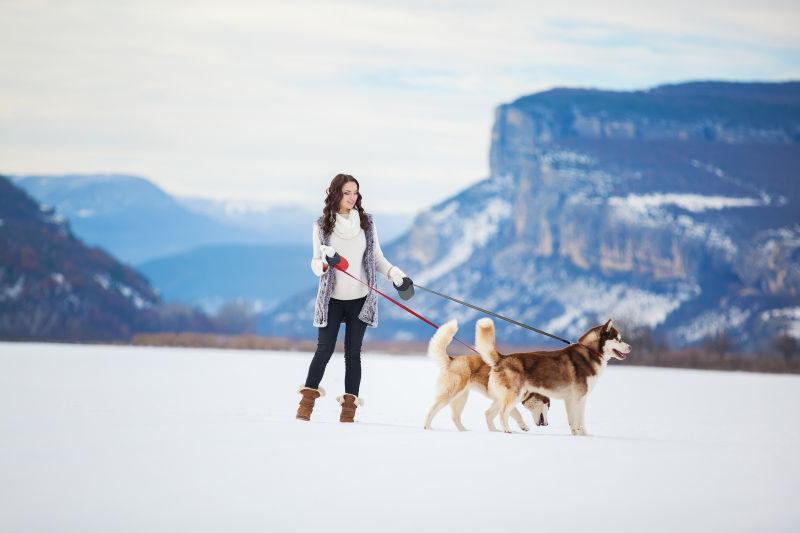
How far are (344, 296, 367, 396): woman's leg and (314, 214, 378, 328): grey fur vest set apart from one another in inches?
2.2

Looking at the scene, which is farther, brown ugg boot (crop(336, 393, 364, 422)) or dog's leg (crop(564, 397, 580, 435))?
brown ugg boot (crop(336, 393, 364, 422))

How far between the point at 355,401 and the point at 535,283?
154m

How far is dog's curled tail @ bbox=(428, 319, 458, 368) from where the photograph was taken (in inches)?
380

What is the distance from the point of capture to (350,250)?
1031 cm

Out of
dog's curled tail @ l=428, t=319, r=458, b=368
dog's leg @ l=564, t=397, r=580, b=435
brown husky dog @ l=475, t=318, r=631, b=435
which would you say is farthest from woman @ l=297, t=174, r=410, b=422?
dog's leg @ l=564, t=397, r=580, b=435

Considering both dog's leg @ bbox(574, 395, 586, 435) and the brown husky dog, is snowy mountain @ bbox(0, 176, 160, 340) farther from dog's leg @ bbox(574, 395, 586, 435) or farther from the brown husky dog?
the brown husky dog

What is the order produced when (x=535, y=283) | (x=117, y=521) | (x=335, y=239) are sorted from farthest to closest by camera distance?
(x=535, y=283) < (x=335, y=239) < (x=117, y=521)

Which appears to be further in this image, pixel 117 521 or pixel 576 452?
pixel 576 452

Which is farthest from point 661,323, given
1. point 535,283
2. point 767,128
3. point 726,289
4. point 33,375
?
point 33,375

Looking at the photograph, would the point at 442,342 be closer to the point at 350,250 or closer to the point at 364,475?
the point at 350,250

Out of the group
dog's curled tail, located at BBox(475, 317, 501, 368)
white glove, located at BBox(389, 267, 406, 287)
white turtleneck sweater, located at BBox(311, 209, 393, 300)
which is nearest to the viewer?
dog's curled tail, located at BBox(475, 317, 501, 368)

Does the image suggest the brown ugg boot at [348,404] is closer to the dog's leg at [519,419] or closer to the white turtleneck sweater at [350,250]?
the white turtleneck sweater at [350,250]

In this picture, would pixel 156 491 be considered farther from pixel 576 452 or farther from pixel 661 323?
pixel 661 323

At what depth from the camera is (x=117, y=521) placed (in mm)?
6234
